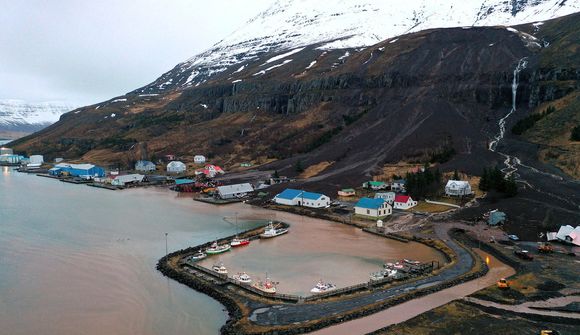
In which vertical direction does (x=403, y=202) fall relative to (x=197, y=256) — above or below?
above

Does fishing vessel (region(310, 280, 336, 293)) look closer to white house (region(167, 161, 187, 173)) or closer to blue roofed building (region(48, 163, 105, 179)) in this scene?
white house (region(167, 161, 187, 173))

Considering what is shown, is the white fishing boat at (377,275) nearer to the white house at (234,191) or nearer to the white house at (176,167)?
the white house at (234,191)

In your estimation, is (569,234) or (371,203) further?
(371,203)

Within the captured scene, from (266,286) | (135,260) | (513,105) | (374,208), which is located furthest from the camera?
(513,105)

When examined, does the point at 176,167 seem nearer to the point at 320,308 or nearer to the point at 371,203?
the point at 371,203

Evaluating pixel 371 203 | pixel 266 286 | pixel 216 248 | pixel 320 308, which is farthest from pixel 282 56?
pixel 320 308

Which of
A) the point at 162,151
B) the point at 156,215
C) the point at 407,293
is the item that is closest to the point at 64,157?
the point at 162,151

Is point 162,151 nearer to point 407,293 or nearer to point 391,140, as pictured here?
point 391,140
